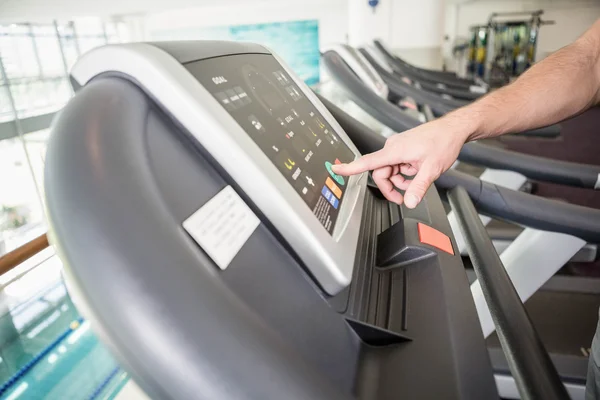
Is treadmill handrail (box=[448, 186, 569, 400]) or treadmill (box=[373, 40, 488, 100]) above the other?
treadmill handrail (box=[448, 186, 569, 400])

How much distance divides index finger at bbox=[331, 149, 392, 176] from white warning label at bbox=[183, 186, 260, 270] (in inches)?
8.5

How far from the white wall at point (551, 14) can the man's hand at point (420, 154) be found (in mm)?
11413

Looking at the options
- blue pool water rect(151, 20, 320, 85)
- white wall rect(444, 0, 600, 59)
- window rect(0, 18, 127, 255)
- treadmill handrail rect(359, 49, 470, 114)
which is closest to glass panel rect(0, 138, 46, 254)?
window rect(0, 18, 127, 255)

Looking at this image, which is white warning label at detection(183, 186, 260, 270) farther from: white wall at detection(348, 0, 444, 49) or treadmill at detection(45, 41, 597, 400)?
white wall at detection(348, 0, 444, 49)

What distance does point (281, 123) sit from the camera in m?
0.63

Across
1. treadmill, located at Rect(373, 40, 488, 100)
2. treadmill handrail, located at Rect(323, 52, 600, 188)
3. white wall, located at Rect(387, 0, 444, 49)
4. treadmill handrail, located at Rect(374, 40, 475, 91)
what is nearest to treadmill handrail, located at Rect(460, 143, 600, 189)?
treadmill handrail, located at Rect(323, 52, 600, 188)

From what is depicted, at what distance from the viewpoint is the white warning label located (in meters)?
0.39

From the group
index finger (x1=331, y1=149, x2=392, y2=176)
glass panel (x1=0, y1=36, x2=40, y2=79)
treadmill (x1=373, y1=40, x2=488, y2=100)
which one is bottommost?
treadmill (x1=373, y1=40, x2=488, y2=100)

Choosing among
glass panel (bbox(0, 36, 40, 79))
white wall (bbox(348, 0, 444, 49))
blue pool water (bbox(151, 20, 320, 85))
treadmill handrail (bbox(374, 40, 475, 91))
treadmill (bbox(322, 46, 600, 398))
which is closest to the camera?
treadmill (bbox(322, 46, 600, 398))

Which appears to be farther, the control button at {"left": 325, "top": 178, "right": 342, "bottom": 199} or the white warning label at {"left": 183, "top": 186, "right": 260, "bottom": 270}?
the control button at {"left": 325, "top": 178, "right": 342, "bottom": 199}

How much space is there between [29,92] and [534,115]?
11.1 metres

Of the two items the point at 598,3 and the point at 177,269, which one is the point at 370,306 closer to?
the point at 177,269

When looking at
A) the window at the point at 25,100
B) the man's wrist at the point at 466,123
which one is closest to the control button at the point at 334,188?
the man's wrist at the point at 466,123

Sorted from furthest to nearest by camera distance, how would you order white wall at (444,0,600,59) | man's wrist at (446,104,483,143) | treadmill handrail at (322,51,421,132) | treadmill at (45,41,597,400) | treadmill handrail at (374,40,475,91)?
white wall at (444,0,600,59) < treadmill handrail at (374,40,475,91) < treadmill handrail at (322,51,421,132) < man's wrist at (446,104,483,143) < treadmill at (45,41,597,400)
